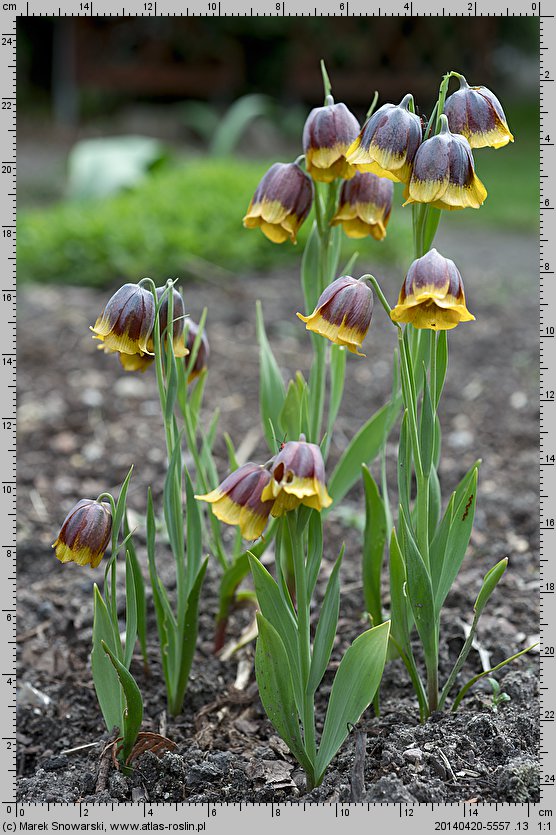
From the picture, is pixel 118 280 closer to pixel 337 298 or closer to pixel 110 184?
pixel 110 184

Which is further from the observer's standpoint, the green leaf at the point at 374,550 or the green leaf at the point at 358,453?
the green leaf at the point at 358,453

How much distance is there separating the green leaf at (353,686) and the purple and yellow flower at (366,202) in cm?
65

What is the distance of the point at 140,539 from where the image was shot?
235 centimetres

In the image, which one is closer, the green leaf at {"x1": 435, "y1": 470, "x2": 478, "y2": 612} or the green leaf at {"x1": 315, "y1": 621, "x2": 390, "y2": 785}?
the green leaf at {"x1": 315, "y1": 621, "x2": 390, "y2": 785}

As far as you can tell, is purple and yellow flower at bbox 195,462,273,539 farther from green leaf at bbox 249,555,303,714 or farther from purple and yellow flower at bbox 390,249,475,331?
purple and yellow flower at bbox 390,249,475,331

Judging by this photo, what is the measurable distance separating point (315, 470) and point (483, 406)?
6.81 ft

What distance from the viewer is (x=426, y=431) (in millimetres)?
1435

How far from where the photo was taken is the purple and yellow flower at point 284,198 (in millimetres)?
1551

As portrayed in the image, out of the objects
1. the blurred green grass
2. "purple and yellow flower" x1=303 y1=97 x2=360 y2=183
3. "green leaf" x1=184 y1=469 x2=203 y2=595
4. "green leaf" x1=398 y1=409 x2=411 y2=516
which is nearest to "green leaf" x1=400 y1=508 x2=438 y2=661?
"green leaf" x1=398 y1=409 x2=411 y2=516

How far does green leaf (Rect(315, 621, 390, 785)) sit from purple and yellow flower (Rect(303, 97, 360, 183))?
726mm

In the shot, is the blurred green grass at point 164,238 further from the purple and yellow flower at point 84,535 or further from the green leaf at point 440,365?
the purple and yellow flower at point 84,535

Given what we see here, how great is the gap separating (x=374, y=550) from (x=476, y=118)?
742 mm

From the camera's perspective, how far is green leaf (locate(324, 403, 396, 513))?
5.89ft

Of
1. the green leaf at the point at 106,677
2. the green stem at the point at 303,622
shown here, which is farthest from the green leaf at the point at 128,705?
the green stem at the point at 303,622
